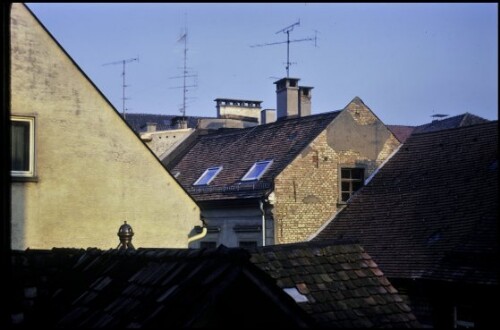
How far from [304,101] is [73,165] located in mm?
16957

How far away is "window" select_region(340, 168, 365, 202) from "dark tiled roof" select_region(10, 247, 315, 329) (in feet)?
54.0

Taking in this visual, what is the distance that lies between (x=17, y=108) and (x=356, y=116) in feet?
44.9

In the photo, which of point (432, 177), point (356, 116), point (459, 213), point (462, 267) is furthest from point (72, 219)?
point (356, 116)

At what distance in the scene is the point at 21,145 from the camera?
1205 centimetres

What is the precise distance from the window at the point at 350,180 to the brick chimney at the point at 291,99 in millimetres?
5218

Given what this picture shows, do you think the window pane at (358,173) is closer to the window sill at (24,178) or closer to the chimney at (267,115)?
the chimney at (267,115)

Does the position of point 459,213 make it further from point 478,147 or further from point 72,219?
point 72,219

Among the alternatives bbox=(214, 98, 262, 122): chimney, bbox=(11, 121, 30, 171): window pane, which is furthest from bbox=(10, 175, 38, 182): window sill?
bbox=(214, 98, 262, 122): chimney

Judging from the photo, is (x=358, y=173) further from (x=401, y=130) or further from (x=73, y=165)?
(x=401, y=130)

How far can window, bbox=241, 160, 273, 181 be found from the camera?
23625mm

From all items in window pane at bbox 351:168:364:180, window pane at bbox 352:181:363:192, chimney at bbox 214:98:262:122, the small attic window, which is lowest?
the small attic window

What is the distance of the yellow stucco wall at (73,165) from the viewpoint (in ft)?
39.4

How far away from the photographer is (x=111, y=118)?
12883mm

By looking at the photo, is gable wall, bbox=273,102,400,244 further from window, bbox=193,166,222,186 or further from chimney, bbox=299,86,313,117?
chimney, bbox=299,86,313,117
